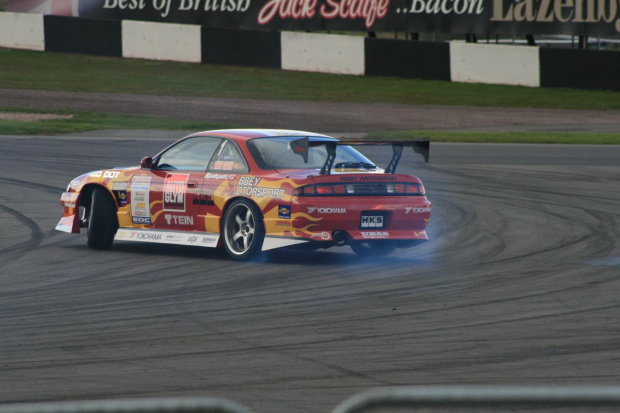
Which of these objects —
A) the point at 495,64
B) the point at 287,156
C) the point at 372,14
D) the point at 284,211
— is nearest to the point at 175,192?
the point at 287,156

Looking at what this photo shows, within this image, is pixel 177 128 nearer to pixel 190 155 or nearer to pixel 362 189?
pixel 190 155

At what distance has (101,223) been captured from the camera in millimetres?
11148

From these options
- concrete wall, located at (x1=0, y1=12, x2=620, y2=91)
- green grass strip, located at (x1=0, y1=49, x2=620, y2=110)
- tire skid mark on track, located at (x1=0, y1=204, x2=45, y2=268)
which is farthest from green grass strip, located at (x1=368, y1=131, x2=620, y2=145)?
tire skid mark on track, located at (x1=0, y1=204, x2=45, y2=268)

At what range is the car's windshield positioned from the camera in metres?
10.3

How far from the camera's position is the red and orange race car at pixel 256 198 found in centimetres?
980

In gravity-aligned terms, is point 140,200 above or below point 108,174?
below

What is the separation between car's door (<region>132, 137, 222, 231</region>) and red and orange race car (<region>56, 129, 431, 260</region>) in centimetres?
1

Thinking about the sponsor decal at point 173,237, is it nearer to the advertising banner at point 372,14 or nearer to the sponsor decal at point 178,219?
the sponsor decal at point 178,219

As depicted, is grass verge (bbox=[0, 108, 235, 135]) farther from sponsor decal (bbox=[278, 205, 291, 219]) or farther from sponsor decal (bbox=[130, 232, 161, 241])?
sponsor decal (bbox=[278, 205, 291, 219])

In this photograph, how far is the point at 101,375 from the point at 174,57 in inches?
1322

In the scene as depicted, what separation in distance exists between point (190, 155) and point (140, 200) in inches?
27.0

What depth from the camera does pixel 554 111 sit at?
30.5m

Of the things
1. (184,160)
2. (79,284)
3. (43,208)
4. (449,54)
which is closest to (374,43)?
(449,54)

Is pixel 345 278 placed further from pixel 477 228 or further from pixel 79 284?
pixel 477 228
